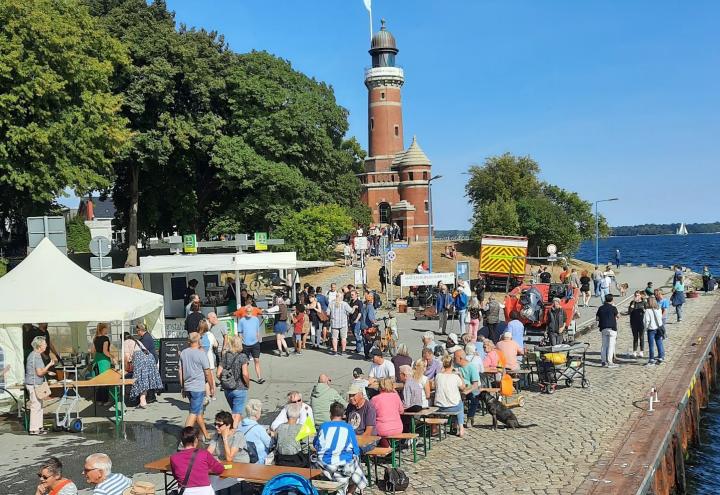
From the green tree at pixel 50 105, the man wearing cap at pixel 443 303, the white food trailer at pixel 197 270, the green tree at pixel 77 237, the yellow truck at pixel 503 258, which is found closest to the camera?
the white food trailer at pixel 197 270

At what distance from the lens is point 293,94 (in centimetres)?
4434

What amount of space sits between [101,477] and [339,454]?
2.49 meters

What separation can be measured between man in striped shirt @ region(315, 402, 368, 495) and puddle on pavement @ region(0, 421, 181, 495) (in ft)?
10.8

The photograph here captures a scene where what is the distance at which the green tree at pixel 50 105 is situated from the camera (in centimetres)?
2653

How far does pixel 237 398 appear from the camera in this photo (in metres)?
10.5

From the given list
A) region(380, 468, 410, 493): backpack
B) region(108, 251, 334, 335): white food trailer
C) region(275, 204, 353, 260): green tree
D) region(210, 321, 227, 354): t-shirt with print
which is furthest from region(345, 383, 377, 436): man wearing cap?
region(275, 204, 353, 260): green tree

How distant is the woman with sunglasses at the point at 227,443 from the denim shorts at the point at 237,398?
8.41ft

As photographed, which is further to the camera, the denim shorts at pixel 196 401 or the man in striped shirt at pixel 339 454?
the denim shorts at pixel 196 401

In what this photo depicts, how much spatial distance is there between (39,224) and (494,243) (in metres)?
25.3

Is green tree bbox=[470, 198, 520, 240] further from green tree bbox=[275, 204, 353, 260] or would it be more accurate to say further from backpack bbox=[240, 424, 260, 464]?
backpack bbox=[240, 424, 260, 464]

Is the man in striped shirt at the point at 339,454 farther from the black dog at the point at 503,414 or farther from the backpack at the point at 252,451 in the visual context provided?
the black dog at the point at 503,414

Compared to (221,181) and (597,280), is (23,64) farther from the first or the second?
(597,280)

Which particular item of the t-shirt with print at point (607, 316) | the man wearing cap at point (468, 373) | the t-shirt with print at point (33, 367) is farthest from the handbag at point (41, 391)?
the t-shirt with print at point (607, 316)

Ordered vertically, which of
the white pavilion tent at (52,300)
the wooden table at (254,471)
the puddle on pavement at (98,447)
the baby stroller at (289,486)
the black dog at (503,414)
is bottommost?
the puddle on pavement at (98,447)
